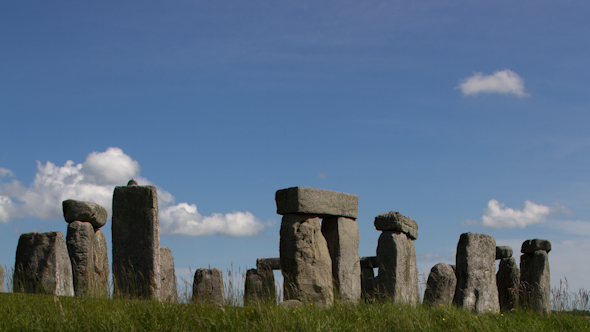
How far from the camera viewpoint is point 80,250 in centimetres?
1142

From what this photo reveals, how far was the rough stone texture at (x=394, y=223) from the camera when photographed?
38.2 feet

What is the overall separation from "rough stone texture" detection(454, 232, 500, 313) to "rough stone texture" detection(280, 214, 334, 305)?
2.98m

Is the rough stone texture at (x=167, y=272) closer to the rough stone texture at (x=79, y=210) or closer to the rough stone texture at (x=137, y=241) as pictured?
the rough stone texture at (x=137, y=241)

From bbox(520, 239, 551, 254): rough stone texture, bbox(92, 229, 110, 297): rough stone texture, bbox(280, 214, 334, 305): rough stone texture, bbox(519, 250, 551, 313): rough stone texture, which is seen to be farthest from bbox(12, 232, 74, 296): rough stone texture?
bbox(520, 239, 551, 254): rough stone texture

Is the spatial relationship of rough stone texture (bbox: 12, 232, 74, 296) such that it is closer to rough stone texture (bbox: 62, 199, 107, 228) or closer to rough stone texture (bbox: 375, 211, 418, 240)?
rough stone texture (bbox: 62, 199, 107, 228)

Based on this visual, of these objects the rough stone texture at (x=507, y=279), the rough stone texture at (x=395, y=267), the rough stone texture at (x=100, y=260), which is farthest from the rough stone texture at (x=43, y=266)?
the rough stone texture at (x=507, y=279)

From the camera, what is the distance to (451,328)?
329 inches

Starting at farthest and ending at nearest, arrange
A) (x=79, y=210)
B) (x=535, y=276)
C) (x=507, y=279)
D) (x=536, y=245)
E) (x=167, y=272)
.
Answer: (x=507, y=279) < (x=536, y=245) < (x=535, y=276) < (x=167, y=272) < (x=79, y=210)

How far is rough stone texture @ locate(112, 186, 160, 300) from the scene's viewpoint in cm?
1049

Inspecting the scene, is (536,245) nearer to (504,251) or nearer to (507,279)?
(504,251)

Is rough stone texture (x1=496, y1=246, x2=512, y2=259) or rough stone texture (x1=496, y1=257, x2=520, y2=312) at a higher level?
rough stone texture (x1=496, y1=246, x2=512, y2=259)

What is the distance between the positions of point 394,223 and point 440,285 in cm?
194

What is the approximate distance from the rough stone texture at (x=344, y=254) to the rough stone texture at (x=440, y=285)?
1.83 m

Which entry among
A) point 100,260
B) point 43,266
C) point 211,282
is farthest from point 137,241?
point 211,282
